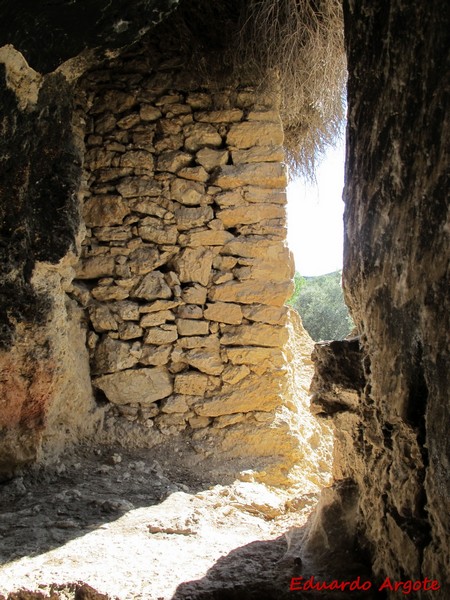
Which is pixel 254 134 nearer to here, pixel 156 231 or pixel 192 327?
pixel 156 231

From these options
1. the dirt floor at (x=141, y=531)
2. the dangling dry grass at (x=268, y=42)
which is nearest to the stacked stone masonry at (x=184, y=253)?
the dangling dry grass at (x=268, y=42)

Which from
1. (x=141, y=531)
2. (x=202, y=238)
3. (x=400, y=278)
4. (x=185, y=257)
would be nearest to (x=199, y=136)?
(x=202, y=238)

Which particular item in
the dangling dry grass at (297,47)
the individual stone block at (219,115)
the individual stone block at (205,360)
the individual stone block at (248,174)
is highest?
the dangling dry grass at (297,47)

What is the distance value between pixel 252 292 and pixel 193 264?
1.25 ft

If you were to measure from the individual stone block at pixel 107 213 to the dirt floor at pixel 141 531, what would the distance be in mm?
1284

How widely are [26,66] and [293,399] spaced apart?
2474 mm

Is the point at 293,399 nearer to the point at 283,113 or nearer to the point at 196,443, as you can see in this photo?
the point at 196,443

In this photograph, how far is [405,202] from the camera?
1.59 m

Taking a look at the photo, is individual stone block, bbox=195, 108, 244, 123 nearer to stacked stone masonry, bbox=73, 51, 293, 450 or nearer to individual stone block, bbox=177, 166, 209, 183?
stacked stone masonry, bbox=73, 51, 293, 450

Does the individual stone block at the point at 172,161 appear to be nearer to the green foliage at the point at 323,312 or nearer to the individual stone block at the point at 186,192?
the individual stone block at the point at 186,192

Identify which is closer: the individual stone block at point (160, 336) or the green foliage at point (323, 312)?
the individual stone block at point (160, 336)

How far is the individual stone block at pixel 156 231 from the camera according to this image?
361 cm

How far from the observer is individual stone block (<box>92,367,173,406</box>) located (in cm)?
358

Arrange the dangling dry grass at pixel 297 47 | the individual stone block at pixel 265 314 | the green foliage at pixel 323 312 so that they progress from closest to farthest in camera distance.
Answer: the dangling dry grass at pixel 297 47 < the individual stone block at pixel 265 314 < the green foliage at pixel 323 312
